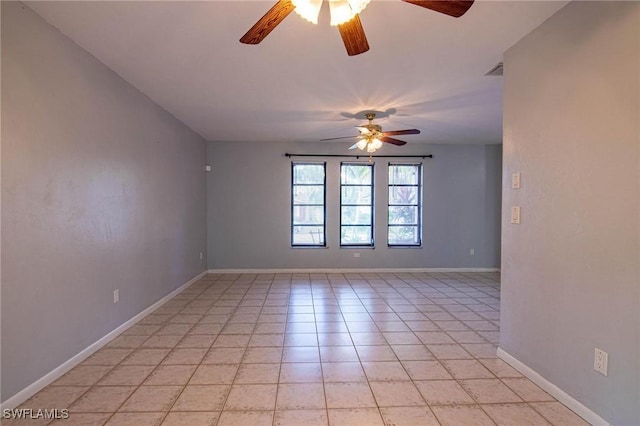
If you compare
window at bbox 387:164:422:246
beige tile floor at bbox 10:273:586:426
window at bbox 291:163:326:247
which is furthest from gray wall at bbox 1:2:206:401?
window at bbox 387:164:422:246

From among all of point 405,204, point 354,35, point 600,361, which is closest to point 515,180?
point 600,361

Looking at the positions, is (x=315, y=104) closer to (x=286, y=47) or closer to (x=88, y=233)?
(x=286, y=47)

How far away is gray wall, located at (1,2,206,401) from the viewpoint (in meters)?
1.87

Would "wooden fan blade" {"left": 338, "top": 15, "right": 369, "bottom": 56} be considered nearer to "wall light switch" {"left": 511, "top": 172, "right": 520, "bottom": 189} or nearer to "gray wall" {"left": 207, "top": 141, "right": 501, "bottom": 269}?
"wall light switch" {"left": 511, "top": 172, "right": 520, "bottom": 189}

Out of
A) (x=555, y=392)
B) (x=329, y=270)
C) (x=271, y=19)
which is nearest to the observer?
(x=271, y=19)

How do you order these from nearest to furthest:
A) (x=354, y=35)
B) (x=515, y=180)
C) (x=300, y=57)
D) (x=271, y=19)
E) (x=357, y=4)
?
(x=357, y=4) → (x=271, y=19) → (x=354, y=35) → (x=515, y=180) → (x=300, y=57)

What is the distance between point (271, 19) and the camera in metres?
1.56

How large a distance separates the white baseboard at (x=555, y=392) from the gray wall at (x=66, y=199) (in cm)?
338

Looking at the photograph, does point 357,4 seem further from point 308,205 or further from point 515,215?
point 308,205

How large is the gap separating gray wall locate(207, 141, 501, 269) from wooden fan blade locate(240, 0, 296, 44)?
425 cm

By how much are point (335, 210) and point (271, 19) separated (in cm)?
457

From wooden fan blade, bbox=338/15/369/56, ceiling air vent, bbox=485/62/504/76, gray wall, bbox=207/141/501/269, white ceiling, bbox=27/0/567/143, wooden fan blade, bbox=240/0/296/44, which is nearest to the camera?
wooden fan blade, bbox=240/0/296/44

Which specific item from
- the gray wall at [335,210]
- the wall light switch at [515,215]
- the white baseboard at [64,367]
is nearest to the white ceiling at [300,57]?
the wall light switch at [515,215]

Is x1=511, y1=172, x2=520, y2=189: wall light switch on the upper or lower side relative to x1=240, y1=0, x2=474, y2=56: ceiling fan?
lower
